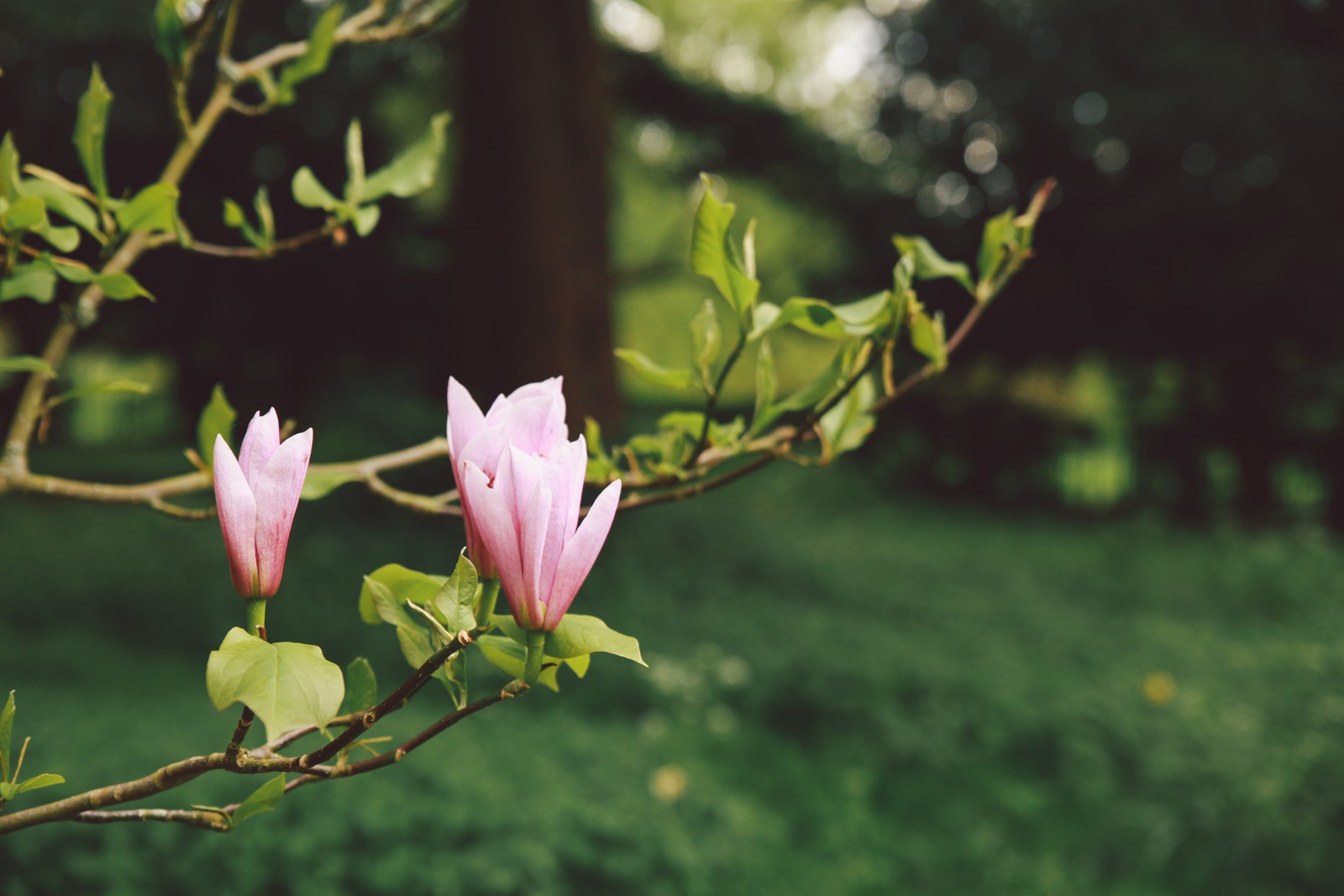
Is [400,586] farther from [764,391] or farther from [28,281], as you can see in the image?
[28,281]

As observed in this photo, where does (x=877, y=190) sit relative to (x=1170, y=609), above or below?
above

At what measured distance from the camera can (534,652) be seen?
614 mm

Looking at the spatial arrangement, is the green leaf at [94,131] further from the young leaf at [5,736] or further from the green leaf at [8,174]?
the young leaf at [5,736]

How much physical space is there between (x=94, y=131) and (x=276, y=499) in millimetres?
567

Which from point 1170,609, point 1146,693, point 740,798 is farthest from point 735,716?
point 1170,609

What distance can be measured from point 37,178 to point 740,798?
9.29 ft

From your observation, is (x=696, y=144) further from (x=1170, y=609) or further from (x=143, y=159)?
(x=1170, y=609)

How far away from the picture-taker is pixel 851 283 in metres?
11.9

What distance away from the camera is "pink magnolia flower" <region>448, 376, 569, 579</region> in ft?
2.02

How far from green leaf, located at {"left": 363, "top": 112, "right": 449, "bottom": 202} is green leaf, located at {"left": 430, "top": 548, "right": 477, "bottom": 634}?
2.15 feet

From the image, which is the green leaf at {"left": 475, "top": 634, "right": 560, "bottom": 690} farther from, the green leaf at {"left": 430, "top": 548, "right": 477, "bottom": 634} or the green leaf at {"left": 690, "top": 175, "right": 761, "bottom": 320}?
the green leaf at {"left": 690, "top": 175, "right": 761, "bottom": 320}

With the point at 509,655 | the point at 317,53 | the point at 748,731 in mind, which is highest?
the point at 317,53

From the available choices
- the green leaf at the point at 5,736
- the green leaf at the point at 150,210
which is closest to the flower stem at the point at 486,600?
the green leaf at the point at 5,736

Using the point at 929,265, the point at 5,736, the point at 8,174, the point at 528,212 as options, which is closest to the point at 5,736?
the point at 5,736
